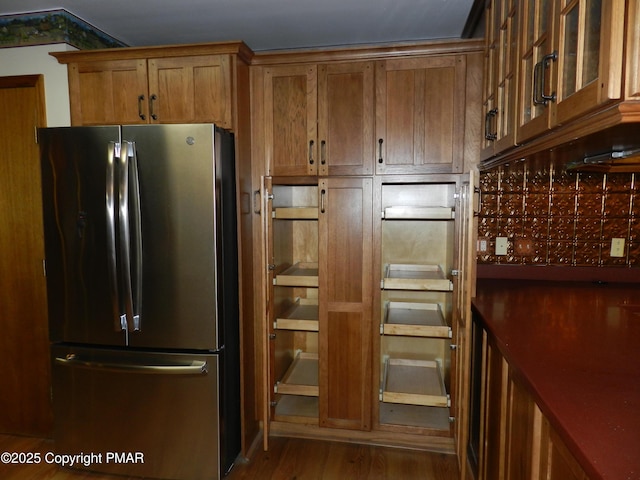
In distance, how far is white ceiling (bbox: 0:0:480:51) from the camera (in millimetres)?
2158

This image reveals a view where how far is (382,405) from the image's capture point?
2.62 meters

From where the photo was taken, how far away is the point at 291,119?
2307 millimetres

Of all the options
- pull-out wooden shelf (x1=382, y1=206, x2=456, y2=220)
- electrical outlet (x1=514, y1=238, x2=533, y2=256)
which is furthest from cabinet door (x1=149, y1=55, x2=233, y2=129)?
electrical outlet (x1=514, y1=238, x2=533, y2=256)

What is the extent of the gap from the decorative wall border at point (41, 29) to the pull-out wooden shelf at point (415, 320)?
236 cm

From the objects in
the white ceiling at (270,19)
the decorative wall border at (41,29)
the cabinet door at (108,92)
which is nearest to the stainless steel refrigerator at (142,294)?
the cabinet door at (108,92)

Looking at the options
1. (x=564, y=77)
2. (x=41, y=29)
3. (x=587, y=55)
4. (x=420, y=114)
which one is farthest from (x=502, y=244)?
(x=41, y=29)

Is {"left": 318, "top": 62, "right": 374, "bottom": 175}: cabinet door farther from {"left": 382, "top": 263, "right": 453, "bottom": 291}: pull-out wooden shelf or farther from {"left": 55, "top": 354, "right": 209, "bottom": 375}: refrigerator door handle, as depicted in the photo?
{"left": 55, "top": 354, "right": 209, "bottom": 375}: refrigerator door handle

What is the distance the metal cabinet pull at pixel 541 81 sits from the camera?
1.20m

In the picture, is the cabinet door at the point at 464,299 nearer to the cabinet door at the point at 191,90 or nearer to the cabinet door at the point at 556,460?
the cabinet door at the point at 556,460

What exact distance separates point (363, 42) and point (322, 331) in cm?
182

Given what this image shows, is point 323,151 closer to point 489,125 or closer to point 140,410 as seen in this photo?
point 489,125

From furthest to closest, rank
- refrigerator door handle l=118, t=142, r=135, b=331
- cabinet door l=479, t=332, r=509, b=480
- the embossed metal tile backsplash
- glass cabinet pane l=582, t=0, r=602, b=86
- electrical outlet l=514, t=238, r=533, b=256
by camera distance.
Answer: electrical outlet l=514, t=238, r=533, b=256 < the embossed metal tile backsplash < refrigerator door handle l=118, t=142, r=135, b=331 < cabinet door l=479, t=332, r=509, b=480 < glass cabinet pane l=582, t=0, r=602, b=86

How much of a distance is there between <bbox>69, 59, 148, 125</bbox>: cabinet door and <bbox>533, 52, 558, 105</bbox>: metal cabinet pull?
185 centimetres

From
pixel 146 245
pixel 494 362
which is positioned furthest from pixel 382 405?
pixel 146 245
